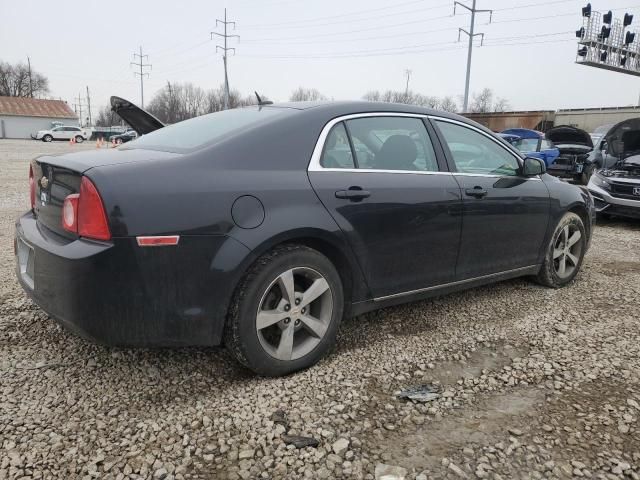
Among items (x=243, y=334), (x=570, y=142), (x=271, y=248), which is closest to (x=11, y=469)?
(x=243, y=334)

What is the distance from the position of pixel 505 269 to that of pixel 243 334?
2307 millimetres

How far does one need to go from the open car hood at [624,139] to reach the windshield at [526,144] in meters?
5.03

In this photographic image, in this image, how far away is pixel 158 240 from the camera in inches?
86.9

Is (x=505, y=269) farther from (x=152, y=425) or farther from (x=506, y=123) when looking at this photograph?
(x=506, y=123)

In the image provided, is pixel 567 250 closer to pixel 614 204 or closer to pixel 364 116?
pixel 364 116

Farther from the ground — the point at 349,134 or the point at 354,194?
the point at 349,134

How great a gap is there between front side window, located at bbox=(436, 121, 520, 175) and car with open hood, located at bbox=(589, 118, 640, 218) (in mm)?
4776

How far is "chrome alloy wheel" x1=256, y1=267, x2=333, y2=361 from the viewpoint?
8.43 feet

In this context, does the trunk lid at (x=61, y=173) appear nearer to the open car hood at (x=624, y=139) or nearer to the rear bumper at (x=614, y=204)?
the rear bumper at (x=614, y=204)

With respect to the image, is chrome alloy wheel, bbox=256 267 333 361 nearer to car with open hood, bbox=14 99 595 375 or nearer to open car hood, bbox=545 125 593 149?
car with open hood, bbox=14 99 595 375

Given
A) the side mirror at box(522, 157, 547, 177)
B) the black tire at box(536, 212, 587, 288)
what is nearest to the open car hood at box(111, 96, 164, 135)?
the side mirror at box(522, 157, 547, 177)

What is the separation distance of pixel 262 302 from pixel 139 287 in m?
0.61

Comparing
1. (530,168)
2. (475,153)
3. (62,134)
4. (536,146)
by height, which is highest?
(62,134)

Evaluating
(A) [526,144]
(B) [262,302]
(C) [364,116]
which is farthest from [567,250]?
(A) [526,144]
